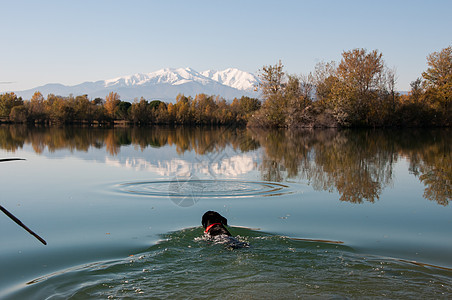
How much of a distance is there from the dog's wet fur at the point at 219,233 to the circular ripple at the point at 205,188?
4.39 m

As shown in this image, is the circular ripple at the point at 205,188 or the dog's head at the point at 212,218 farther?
the circular ripple at the point at 205,188

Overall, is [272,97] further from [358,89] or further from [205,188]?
[205,188]

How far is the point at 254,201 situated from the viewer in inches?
458

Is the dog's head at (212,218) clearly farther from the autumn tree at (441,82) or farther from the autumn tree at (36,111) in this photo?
the autumn tree at (36,111)

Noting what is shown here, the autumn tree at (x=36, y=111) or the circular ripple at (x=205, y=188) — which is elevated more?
the autumn tree at (x=36, y=111)

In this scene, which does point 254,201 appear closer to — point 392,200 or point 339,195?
point 339,195

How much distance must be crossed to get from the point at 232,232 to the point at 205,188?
17.9 ft

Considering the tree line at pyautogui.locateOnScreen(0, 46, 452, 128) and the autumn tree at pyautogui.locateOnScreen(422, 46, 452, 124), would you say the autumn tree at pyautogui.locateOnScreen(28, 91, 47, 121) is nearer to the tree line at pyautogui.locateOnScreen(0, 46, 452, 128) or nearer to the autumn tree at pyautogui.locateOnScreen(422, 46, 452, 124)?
the tree line at pyautogui.locateOnScreen(0, 46, 452, 128)

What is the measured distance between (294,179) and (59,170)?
401 inches

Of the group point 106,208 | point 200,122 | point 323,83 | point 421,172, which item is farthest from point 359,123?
point 106,208

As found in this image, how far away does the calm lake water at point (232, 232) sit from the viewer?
562 cm

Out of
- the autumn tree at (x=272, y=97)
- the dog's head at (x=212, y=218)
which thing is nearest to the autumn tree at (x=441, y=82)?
the autumn tree at (x=272, y=97)

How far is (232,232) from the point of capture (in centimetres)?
843

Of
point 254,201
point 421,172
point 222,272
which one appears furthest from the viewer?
point 421,172
